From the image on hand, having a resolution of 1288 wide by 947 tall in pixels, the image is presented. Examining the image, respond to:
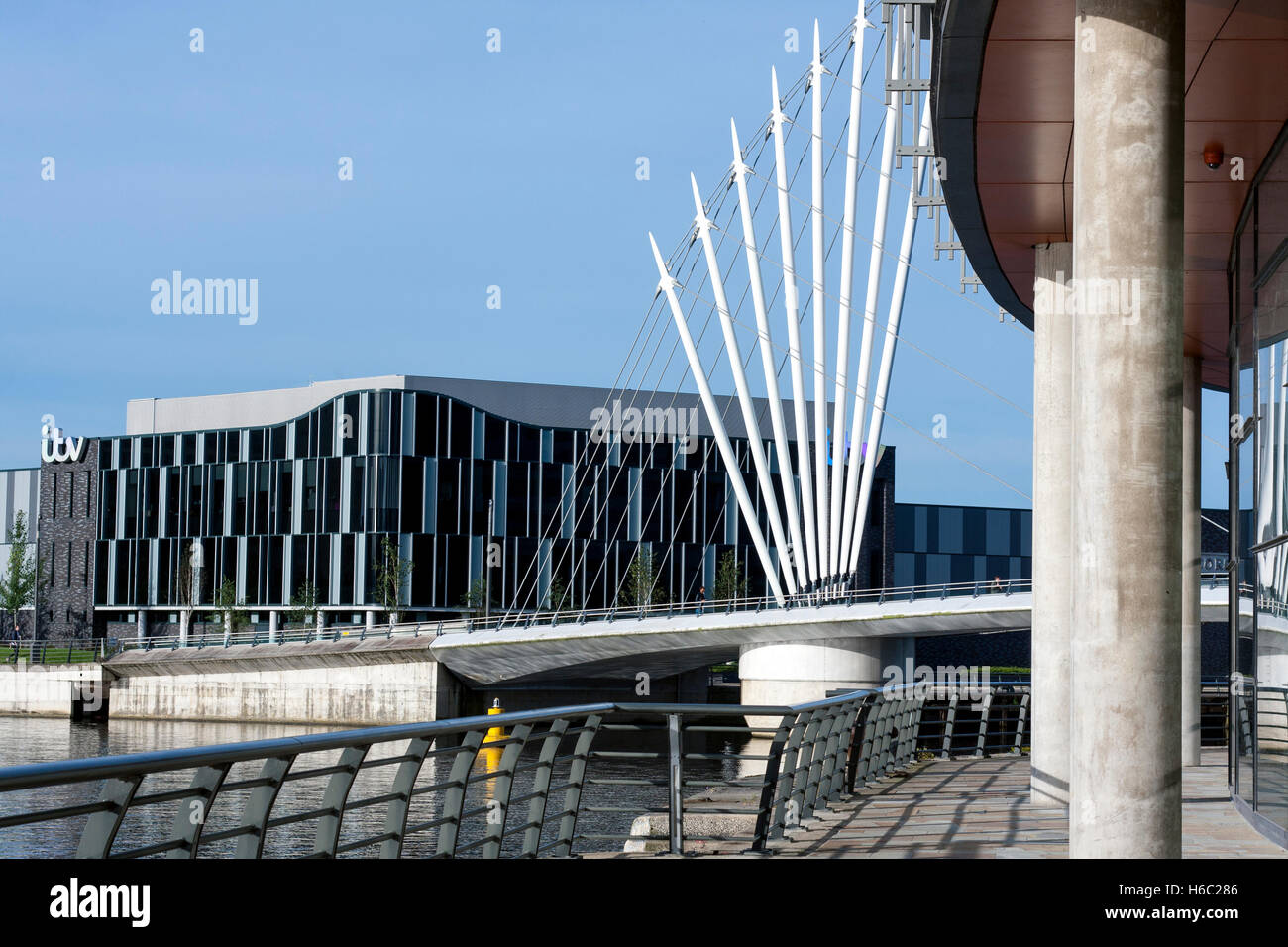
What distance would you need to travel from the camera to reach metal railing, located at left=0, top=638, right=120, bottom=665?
66.1 meters

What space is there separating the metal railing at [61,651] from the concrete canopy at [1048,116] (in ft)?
185

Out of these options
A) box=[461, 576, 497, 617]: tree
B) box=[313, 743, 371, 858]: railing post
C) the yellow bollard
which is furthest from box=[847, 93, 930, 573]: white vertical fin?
box=[313, 743, 371, 858]: railing post

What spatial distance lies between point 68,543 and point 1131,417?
83863 mm

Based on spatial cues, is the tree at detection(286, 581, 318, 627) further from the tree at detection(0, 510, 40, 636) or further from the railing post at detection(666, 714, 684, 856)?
the railing post at detection(666, 714, 684, 856)

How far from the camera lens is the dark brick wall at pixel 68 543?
83.8 meters

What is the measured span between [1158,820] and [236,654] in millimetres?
56621

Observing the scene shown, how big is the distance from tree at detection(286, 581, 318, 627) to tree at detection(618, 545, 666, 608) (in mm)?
14761

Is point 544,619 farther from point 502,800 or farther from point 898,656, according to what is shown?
point 502,800

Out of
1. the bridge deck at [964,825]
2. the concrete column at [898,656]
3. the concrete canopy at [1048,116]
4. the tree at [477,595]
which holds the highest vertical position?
the concrete canopy at [1048,116]

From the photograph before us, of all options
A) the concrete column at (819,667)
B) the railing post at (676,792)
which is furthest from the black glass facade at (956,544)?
the railing post at (676,792)

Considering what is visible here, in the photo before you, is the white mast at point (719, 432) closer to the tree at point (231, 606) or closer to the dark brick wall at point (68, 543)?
the tree at point (231, 606)

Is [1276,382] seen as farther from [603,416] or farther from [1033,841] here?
[603,416]

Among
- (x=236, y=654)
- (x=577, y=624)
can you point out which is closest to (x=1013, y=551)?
(x=577, y=624)

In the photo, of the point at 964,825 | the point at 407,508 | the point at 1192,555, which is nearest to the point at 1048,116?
the point at 964,825
